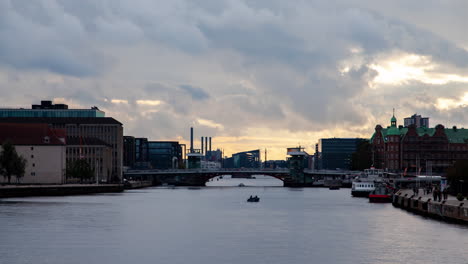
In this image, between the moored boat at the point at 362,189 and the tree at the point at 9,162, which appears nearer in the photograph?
the tree at the point at 9,162

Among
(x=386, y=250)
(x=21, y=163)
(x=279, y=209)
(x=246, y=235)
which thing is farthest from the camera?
(x=21, y=163)

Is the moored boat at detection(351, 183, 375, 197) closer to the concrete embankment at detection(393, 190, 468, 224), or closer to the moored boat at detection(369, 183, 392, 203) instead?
the moored boat at detection(369, 183, 392, 203)

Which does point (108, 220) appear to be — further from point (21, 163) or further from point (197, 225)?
point (21, 163)

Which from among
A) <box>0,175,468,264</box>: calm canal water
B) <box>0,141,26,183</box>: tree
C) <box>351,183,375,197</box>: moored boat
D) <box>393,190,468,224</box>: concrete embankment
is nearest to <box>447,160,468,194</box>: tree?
<box>393,190,468,224</box>: concrete embankment

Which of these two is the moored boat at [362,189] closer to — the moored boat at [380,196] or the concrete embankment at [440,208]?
the moored boat at [380,196]

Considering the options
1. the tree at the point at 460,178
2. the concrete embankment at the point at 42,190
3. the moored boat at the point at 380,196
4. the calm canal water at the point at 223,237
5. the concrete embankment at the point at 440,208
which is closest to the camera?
the calm canal water at the point at 223,237

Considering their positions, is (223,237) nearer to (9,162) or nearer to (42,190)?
(42,190)

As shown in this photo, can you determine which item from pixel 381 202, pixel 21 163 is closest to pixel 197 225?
pixel 381 202

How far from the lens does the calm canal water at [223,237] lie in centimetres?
6606

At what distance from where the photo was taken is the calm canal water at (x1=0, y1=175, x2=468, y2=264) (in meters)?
66.1

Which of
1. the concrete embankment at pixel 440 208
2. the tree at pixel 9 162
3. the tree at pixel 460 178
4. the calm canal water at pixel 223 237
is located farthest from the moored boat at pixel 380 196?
the tree at pixel 9 162

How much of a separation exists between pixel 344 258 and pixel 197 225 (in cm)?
3314

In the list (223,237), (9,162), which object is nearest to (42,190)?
(9,162)

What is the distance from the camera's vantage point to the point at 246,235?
83250 mm
